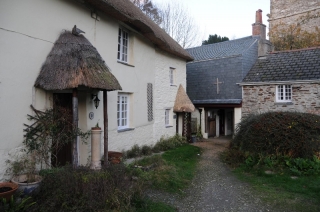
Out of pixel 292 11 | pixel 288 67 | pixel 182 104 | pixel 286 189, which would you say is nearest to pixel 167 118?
pixel 182 104

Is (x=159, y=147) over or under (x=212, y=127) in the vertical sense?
under

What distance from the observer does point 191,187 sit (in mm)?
6770

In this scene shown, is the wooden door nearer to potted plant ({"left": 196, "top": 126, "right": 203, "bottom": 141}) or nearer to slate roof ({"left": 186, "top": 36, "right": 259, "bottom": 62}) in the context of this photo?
potted plant ({"left": 196, "top": 126, "right": 203, "bottom": 141})

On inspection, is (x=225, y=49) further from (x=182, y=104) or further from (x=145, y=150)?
(x=145, y=150)

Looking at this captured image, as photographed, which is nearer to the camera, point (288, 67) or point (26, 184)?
point (26, 184)

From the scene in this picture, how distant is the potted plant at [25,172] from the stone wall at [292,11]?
25.3 metres

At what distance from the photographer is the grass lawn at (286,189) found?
5.59 meters

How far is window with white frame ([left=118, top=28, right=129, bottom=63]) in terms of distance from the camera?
31.3ft

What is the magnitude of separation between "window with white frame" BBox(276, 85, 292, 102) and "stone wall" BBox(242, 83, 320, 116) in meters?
0.24

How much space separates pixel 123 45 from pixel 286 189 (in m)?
7.43

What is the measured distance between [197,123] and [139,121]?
7.51m

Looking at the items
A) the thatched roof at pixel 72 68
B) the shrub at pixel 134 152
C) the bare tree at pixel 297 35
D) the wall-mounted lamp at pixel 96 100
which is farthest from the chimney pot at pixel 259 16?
the thatched roof at pixel 72 68

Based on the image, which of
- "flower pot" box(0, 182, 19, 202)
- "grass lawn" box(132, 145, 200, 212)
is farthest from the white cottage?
"grass lawn" box(132, 145, 200, 212)

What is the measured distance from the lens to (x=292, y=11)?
2503 centimetres
